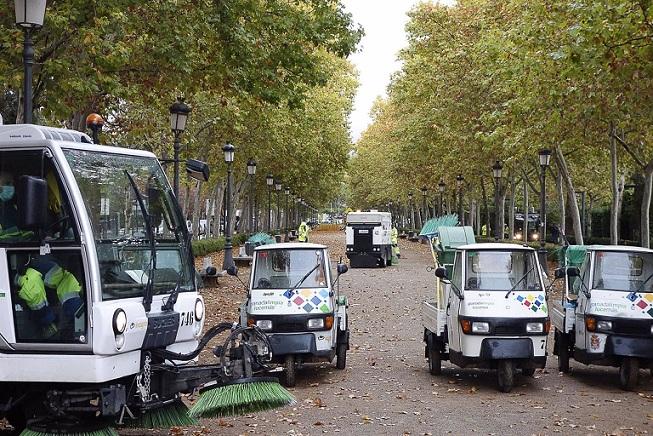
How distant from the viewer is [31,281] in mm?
7719

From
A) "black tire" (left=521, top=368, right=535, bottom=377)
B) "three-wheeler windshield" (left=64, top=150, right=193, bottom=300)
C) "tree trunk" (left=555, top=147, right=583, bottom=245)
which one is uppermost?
"tree trunk" (left=555, top=147, right=583, bottom=245)

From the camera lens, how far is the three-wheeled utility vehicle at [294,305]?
12.8 metres

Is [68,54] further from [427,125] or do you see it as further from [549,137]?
[427,125]

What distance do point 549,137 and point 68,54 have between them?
1350cm

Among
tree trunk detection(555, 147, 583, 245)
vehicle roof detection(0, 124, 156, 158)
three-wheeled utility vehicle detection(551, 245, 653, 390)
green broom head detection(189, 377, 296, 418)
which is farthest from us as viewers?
tree trunk detection(555, 147, 583, 245)

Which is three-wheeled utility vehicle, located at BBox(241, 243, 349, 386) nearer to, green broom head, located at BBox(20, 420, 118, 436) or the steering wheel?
the steering wheel

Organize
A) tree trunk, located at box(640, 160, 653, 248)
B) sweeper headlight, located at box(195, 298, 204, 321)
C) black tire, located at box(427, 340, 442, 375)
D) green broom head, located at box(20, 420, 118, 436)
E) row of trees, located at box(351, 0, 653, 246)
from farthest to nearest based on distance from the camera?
tree trunk, located at box(640, 160, 653, 248), row of trees, located at box(351, 0, 653, 246), black tire, located at box(427, 340, 442, 375), sweeper headlight, located at box(195, 298, 204, 321), green broom head, located at box(20, 420, 118, 436)

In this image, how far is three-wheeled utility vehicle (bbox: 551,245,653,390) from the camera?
40.9 ft

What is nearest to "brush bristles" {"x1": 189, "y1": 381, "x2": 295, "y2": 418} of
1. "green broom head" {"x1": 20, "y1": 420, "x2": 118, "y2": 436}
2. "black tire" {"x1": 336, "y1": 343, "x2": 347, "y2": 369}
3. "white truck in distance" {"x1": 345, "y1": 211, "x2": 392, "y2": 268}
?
"green broom head" {"x1": 20, "y1": 420, "x2": 118, "y2": 436}

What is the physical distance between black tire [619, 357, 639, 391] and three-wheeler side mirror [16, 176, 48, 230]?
8625mm

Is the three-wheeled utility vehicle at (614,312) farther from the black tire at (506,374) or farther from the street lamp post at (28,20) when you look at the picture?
the street lamp post at (28,20)

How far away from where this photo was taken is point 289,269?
13609 mm

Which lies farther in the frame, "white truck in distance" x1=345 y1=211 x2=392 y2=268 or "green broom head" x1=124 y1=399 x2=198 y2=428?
"white truck in distance" x1=345 y1=211 x2=392 y2=268

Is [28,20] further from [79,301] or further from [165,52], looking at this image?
[165,52]
